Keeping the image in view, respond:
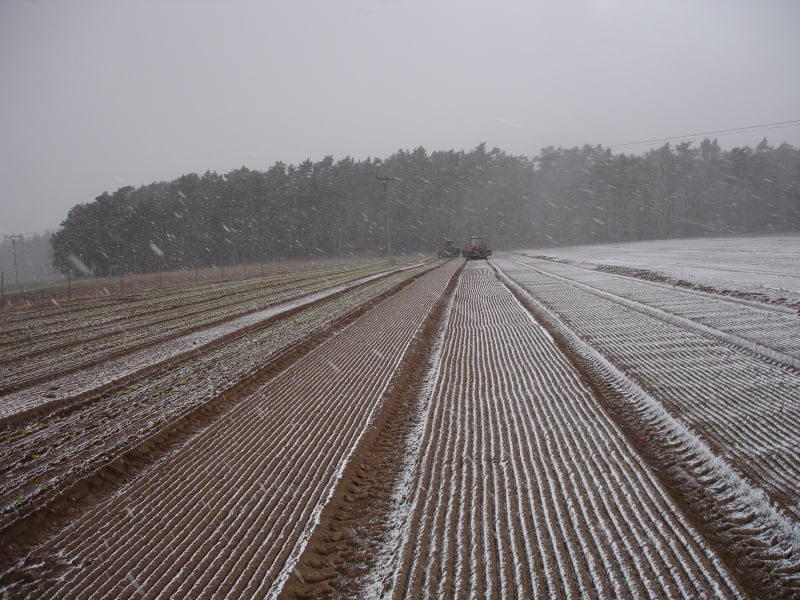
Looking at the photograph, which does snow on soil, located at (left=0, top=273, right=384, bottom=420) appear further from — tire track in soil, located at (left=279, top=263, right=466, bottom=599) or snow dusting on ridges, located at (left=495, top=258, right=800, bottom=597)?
snow dusting on ridges, located at (left=495, top=258, right=800, bottom=597)

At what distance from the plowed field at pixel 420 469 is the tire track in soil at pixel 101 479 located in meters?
0.02

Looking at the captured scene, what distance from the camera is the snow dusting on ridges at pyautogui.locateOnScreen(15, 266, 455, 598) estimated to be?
250 cm

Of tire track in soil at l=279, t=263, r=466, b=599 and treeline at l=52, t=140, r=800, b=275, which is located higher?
treeline at l=52, t=140, r=800, b=275

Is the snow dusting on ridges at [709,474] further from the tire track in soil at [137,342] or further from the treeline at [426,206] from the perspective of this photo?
the treeline at [426,206]

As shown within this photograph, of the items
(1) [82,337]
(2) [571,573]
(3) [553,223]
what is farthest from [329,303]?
(3) [553,223]

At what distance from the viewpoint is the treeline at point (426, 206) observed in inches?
2881

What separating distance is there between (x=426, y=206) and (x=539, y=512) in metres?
76.3

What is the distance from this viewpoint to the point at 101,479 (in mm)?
3662

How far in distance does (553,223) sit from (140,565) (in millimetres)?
89744

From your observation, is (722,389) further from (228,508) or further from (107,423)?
(107,423)

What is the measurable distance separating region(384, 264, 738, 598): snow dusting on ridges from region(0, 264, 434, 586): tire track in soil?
236 cm

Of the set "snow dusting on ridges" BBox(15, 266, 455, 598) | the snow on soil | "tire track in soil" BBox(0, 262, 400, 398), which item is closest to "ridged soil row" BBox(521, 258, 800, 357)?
"snow dusting on ridges" BBox(15, 266, 455, 598)

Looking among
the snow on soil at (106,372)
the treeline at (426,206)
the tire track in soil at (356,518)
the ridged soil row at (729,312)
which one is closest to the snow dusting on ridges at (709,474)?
the ridged soil row at (729,312)

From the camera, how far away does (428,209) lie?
7706 cm
